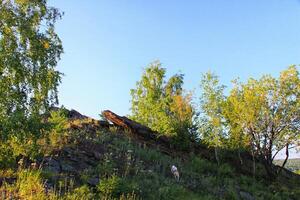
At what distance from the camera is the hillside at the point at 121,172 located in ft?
40.5

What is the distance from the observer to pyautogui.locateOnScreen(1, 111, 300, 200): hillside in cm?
1236

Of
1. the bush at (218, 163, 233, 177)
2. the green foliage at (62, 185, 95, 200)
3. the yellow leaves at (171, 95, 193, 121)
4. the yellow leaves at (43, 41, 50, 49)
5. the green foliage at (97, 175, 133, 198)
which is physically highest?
the yellow leaves at (171, 95, 193, 121)

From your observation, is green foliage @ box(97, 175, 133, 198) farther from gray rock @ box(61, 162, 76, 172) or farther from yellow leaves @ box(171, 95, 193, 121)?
yellow leaves @ box(171, 95, 193, 121)

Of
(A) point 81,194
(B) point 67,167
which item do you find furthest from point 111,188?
(B) point 67,167

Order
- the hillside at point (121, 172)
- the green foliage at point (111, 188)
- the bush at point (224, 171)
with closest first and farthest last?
the hillside at point (121, 172) < the green foliage at point (111, 188) < the bush at point (224, 171)

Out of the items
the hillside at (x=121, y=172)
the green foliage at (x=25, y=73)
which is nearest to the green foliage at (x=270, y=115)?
the hillside at (x=121, y=172)

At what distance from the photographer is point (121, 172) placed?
1592 cm

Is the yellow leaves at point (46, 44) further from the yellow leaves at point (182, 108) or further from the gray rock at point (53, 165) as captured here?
the yellow leaves at point (182, 108)

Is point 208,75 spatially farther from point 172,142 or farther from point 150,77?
point 150,77

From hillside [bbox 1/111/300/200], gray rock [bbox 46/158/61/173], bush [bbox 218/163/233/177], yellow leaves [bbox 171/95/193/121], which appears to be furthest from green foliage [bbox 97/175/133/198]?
yellow leaves [bbox 171/95/193/121]

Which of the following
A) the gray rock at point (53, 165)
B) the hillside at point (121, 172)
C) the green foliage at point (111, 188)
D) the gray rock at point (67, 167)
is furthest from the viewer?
the gray rock at point (67, 167)

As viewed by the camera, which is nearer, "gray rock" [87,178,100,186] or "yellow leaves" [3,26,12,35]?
"gray rock" [87,178,100,186]

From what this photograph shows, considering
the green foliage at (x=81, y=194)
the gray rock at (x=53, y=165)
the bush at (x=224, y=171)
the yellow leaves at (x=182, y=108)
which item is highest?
the yellow leaves at (x=182, y=108)

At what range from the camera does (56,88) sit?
16.1 m
